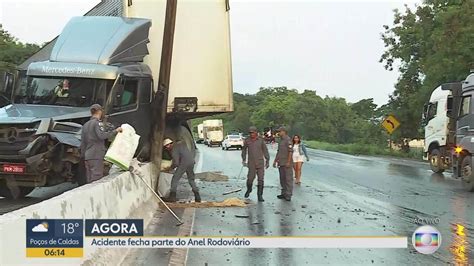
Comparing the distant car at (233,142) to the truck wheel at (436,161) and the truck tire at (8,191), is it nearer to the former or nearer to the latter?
the truck wheel at (436,161)

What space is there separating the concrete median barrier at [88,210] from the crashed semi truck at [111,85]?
1.98 metres

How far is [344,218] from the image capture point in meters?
10.4

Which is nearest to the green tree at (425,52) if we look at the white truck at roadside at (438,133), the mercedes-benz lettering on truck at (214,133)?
the white truck at roadside at (438,133)

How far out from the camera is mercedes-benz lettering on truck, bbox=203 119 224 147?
213ft

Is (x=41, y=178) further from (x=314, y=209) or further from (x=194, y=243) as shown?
(x=314, y=209)

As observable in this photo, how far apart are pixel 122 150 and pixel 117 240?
3.16 m

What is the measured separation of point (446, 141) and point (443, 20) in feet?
37.1

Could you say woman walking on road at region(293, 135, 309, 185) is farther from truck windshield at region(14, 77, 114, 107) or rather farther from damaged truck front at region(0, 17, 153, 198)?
truck windshield at region(14, 77, 114, 107)

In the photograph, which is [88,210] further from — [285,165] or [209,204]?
[285,165]

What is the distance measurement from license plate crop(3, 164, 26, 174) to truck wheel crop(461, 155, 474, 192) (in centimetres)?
1189

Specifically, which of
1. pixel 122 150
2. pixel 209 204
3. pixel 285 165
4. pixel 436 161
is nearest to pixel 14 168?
pixel 122 150

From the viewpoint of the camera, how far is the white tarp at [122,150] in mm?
9172

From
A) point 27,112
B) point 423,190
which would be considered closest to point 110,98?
point 27,112

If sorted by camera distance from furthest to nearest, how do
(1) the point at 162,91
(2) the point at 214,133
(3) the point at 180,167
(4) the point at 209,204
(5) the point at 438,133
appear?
(2) the point at 214,133, (5) the point at 438,133, (1) the point at 162,91, (3) the point at 180,167, (4) the point at 209,204
